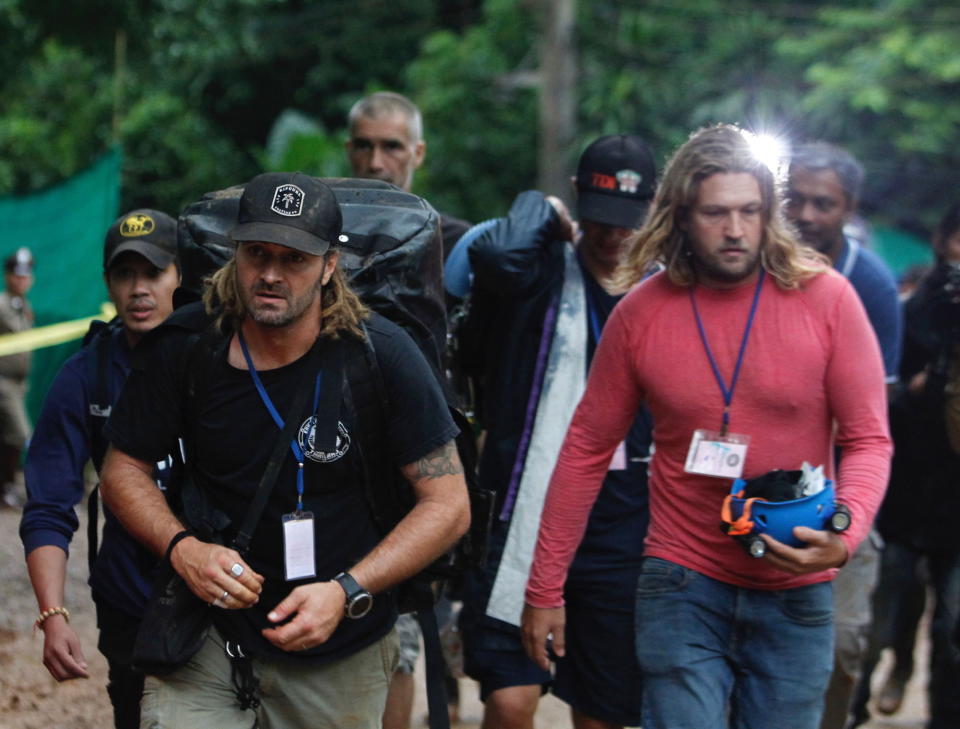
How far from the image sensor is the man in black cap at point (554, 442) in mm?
4914

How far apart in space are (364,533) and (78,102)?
2200cm

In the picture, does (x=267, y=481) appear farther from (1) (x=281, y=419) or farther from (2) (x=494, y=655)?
(2) (x=494, y=655)

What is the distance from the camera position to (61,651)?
4.03 meters

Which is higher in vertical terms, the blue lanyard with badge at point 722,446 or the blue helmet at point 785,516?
the blue lanyard with badge at point 722,446

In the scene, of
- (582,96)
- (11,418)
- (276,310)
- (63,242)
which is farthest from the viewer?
(582,96)

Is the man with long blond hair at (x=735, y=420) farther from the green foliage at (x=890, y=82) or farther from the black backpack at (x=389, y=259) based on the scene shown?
the green foliage at (x=890, y=82)

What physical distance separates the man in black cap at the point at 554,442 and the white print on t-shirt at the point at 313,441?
4.61 feet

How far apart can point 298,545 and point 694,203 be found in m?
1.57

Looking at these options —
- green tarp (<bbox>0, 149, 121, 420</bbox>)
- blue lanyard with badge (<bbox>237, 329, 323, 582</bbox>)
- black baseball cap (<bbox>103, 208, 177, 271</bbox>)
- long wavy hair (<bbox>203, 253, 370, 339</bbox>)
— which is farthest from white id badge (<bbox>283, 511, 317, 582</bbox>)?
green tarp (<bbox>0, 149, 121, 420</bbox>)

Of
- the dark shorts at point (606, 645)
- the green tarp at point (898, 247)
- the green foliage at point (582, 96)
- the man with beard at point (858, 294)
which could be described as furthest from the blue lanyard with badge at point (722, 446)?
the green tarp at point (898, 247)

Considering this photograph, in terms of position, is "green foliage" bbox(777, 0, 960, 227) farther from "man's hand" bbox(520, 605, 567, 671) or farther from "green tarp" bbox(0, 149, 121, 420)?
"man's hand" bbox(520, 605, 567, 671)

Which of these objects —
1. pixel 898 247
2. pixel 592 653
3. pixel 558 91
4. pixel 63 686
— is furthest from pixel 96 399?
pixel 898 247

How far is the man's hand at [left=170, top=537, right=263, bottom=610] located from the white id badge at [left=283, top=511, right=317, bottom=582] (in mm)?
102

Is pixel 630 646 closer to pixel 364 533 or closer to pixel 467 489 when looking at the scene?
pixel 467 489
